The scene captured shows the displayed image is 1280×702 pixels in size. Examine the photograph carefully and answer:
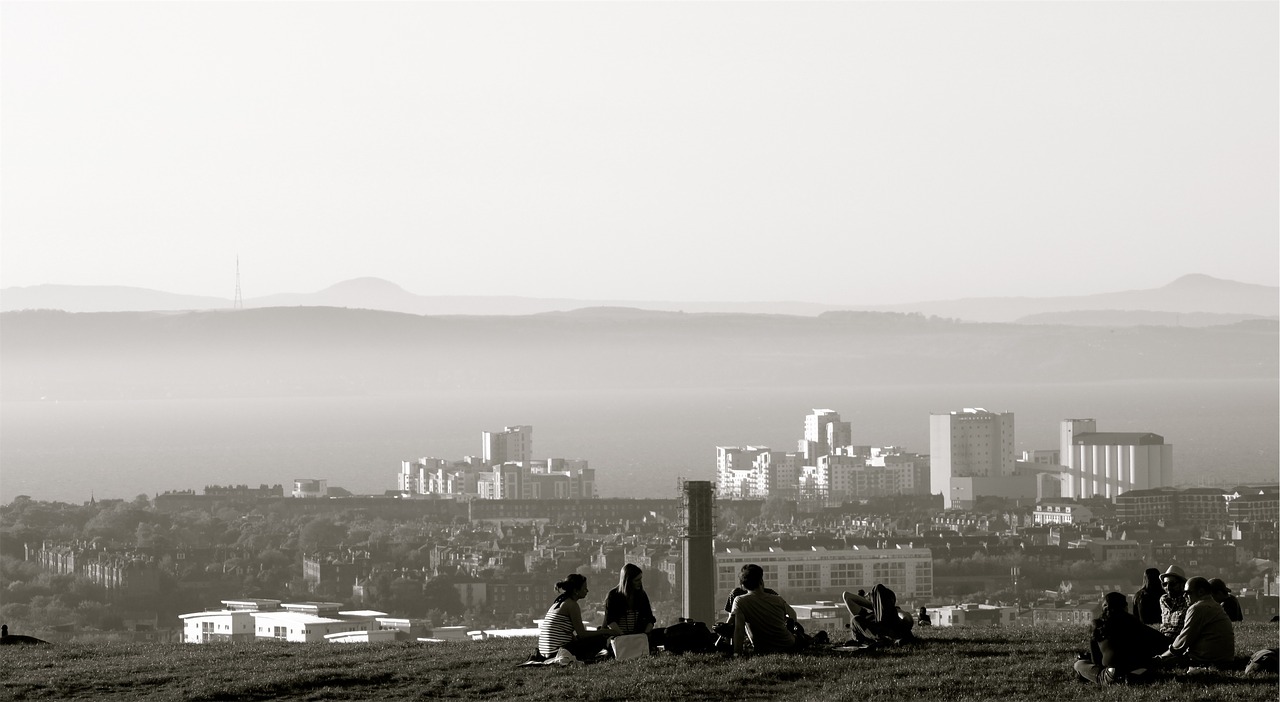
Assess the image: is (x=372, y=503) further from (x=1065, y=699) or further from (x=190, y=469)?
(x=1065, y=699)

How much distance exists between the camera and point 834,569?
39.7m

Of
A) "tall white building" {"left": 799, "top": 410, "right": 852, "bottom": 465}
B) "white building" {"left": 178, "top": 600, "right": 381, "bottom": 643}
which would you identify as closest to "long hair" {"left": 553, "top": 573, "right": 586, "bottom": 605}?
"white building" {"left": 178, "top": 600, "right": 381, "bottom": 643}

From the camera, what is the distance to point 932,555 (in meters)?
44.8

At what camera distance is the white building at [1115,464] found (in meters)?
78.4

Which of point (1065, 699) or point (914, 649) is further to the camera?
point (914, 649)

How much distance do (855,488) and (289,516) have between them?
29.6 metres

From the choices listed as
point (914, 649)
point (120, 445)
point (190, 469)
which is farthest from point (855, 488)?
point (120, 445)

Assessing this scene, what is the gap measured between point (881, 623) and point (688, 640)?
110 centimetres

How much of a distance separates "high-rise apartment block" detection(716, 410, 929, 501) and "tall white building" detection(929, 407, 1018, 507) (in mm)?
1240

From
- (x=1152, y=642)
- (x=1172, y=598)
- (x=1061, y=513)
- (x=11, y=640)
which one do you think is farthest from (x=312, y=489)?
(x=1152, y=642)

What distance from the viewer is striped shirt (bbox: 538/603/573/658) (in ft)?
32.6

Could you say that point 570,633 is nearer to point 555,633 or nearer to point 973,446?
point 555,633

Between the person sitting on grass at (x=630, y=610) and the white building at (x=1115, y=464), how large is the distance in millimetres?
69733

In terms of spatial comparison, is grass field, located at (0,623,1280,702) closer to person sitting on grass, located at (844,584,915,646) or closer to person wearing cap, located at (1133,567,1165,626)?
person sitting on grass, located at (844,584,915,646)
